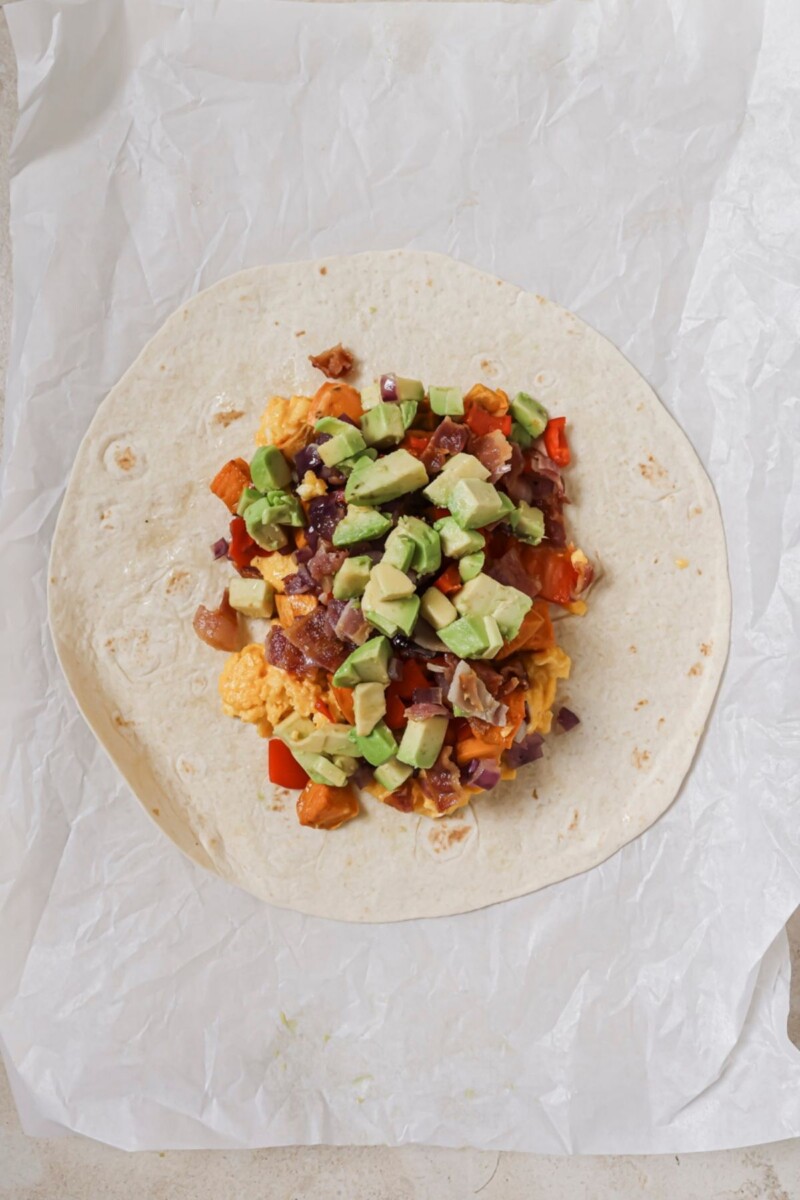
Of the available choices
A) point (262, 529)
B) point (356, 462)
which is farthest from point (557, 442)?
point (262, 529)

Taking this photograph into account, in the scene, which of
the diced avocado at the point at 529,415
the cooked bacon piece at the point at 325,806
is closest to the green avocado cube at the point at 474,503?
the diced avocado at the point at 529,415

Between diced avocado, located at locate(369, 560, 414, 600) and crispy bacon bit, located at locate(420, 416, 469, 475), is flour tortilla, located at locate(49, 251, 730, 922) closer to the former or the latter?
crispy bacon bit, located at locate(420, 416, 469, 475)

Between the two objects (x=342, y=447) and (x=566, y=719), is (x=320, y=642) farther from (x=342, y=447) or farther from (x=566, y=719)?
(x=566, y=719)

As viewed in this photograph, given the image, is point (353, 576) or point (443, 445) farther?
point (443, 445)

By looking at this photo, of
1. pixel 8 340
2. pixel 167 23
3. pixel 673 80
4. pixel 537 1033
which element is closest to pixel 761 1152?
pixel 537 1033

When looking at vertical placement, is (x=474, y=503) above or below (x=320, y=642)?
above

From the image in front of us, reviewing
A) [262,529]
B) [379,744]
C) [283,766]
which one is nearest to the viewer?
[379,744]

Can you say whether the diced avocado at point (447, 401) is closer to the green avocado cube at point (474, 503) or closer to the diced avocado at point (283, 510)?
the green avocado cube at point (474, 503)
